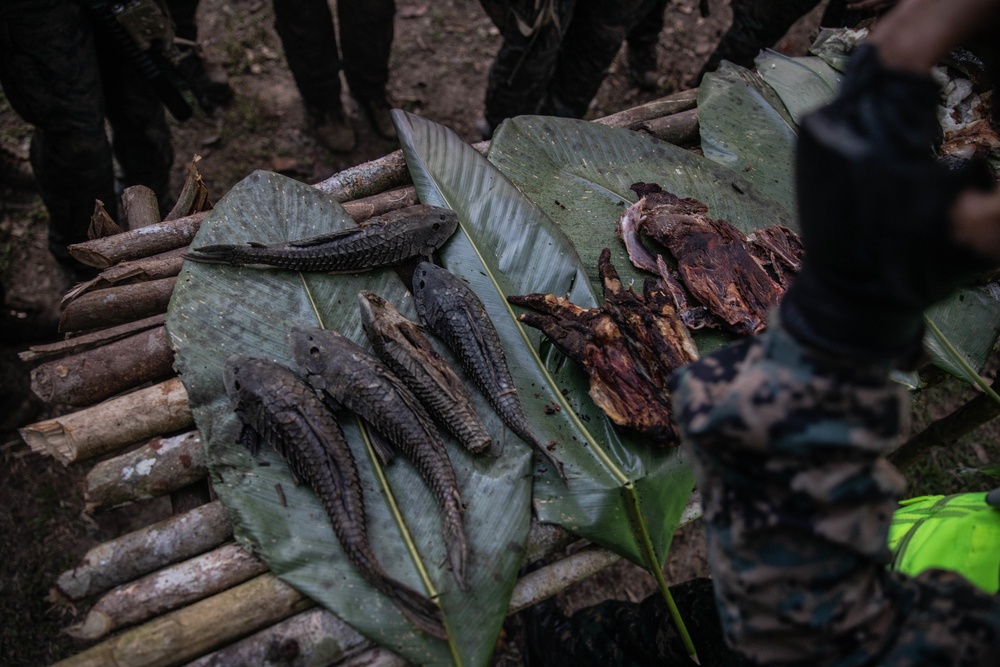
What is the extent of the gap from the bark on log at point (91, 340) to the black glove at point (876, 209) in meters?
2.64

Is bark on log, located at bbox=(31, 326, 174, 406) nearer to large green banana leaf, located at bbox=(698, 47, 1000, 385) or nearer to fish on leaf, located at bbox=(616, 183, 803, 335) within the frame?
fish on leaf, located at bbox=(616, 183, 803, 335)

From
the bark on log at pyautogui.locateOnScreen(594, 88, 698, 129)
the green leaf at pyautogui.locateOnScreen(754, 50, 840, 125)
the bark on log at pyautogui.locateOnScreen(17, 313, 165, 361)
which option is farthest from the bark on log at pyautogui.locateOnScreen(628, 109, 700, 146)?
the bark on log at pyautogui.locateOnScreen(17, 313, 165, 361)

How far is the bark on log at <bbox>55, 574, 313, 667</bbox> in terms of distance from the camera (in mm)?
2053

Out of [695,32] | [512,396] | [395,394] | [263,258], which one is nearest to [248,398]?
[395,394]

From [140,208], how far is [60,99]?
3.31 ft

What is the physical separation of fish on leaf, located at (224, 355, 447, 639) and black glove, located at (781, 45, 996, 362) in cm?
162

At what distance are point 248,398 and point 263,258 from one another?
732 mm

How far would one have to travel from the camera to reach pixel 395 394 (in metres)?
2.45

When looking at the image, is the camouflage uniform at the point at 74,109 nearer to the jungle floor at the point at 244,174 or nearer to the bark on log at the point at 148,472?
the jungle floor at the point at 244,174

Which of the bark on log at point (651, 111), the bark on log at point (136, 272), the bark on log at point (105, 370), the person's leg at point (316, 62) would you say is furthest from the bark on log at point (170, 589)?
the person's leg at point (316, 62)

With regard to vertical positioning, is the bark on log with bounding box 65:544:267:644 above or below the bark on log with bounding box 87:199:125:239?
below

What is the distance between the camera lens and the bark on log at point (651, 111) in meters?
3.90

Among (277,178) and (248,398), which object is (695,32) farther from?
(248,398)

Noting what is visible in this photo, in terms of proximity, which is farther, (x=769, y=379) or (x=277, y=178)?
(x=277, y=178)
